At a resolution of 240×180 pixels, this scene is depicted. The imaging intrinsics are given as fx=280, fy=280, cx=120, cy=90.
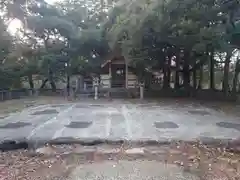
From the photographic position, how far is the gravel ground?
148 inches

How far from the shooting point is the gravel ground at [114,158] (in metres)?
3.77

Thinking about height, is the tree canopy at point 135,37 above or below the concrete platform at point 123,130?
above

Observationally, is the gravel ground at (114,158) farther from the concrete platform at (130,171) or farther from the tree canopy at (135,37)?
the tree canopy at (135,37)

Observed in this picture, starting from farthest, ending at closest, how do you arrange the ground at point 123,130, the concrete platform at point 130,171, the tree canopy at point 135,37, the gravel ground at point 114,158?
the tree canopy at point 135,37 < the ground at point 123,130 < the gravel ground at point 114,158 < the concrete platform at point 130,171

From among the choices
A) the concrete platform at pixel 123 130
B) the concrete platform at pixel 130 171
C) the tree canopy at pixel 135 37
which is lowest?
the concrete platform at pixel 130 171

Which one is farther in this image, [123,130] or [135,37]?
[135,37]

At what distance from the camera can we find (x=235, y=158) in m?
4.45

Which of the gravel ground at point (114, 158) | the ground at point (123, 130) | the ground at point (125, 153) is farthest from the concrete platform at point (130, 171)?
the ground at point (123, 130)

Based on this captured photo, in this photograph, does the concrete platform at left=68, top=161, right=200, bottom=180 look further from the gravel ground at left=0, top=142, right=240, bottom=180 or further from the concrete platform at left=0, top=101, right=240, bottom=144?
the concrete platform at left=0, top=101, right=240, bottom=144

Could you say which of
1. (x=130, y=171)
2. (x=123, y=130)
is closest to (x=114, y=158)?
(x=130, y=171)

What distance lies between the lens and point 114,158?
4.45 meters

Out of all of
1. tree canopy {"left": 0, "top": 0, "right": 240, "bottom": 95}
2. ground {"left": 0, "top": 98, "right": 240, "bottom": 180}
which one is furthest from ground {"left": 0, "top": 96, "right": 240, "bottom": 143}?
tree canopy {"left": 0, "top": 0, "right": 240, "bottom": 95}

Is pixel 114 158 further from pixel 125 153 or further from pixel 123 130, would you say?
pixel 123 130

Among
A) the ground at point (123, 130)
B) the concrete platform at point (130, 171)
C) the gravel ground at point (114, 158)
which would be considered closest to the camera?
the concrete platform at point (130, 171)
